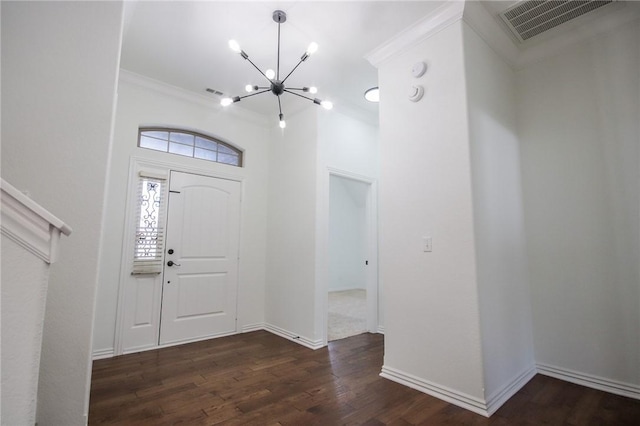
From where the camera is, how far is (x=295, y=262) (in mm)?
3965

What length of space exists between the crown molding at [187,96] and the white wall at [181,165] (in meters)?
0.01

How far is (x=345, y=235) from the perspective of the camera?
27.8 ft

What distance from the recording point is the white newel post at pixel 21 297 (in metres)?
0.90

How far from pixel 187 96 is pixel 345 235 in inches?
221

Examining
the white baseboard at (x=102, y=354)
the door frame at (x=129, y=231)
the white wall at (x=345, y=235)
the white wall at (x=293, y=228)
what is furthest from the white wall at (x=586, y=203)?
the white wall at (x=345, y=235)

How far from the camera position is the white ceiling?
2.50m

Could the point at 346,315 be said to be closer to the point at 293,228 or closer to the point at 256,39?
the point at 293,228

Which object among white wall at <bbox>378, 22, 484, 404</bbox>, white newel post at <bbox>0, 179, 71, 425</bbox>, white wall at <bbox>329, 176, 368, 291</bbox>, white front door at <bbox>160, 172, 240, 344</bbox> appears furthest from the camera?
white wall at <bbox>329, 176, 368, 291</bbox>

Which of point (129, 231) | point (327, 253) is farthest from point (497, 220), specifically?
point (129, 231)

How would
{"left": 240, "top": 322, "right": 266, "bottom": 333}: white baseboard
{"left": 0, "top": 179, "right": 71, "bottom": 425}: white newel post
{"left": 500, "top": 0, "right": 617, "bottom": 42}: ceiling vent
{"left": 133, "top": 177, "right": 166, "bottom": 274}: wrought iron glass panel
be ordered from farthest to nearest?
{"left": 240, "top": 322, "right": 266, "bottom": 333}: white baseboard < {"left": 133, "top": 177, "right": 166, "bottom": 274}: wrought iron glass panel < {"left": 500, "top": 0, "right": 617, "bottom": 42}: ceiling vent < {"left": 0, "top": 179, "right": 71, "bottom": 425}: white newel post

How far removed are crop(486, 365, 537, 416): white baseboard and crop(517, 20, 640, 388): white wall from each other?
0.83 ft

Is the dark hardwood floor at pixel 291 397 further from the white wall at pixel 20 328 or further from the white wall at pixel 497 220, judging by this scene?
the white wall at pixel 20 328

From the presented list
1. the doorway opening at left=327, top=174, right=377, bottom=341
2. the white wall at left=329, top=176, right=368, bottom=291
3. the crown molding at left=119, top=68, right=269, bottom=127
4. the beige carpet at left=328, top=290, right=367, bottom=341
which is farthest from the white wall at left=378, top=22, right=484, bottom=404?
the white wall at left=329, top=176, right=368, bottom=291

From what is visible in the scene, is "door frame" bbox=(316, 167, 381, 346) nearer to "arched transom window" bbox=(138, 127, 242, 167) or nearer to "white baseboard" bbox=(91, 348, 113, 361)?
"arched transom window" bbox=(138, 127, 242, 167)
